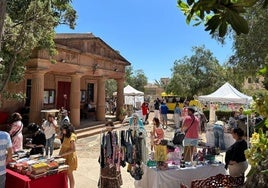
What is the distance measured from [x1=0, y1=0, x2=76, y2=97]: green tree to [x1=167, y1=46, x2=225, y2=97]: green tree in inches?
827

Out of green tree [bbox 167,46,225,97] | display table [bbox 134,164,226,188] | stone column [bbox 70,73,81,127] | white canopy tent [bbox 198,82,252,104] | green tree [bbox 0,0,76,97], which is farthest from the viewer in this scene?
green tree [bbox 167,46,225,97]

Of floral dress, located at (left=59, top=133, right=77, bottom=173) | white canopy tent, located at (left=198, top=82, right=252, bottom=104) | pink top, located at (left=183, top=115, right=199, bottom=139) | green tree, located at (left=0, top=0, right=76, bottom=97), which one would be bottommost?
floral dress, located at (left=59, top=133, right=77, bottom=173)

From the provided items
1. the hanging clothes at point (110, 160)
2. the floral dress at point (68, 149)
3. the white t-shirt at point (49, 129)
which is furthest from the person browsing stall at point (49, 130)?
the hanging clothes at point (110, 160)

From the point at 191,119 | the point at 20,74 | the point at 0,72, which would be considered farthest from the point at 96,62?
the point at 191,119

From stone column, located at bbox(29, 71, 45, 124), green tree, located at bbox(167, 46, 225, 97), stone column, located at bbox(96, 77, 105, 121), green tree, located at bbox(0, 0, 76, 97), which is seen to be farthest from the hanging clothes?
green tree, located at bbox(167, 46, 225, 97)

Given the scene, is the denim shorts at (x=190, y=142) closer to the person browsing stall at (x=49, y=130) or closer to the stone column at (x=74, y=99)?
the person browsing stall at (x=49, y=130)

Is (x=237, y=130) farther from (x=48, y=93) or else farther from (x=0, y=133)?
(x=48, y=93)

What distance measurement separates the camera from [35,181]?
5152 millimetres

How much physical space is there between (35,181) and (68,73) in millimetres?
11710

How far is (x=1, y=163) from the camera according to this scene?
4.88 meters

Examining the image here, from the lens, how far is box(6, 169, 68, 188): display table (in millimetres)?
5099

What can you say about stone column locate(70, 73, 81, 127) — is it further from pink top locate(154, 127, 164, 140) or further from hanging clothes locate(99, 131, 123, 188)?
hanging clothes locate(99, 131, 123, 188)

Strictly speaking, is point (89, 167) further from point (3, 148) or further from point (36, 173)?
point (3, 148)

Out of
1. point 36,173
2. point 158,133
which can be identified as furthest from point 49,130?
point 36,173
